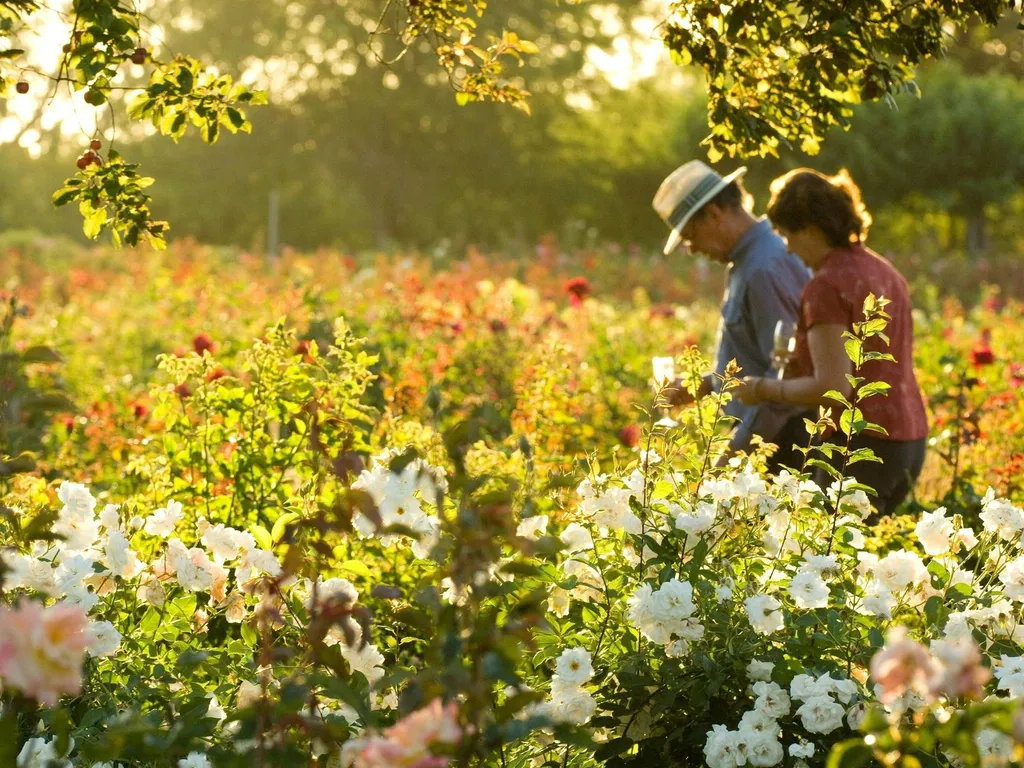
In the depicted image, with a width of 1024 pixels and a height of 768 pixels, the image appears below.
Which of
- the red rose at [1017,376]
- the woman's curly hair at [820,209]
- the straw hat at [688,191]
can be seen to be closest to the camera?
the woman's curly hair at [820,209]

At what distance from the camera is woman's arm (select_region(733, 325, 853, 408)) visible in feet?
12.0

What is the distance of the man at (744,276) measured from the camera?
14.3ft

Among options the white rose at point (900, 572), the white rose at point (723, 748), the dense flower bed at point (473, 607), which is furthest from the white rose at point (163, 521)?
the white rose at point (900, 572)

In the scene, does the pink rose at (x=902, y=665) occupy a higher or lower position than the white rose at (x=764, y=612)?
lower

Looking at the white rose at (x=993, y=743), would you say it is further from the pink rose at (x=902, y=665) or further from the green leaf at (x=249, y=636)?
the green leaf at (x=249, y=636)

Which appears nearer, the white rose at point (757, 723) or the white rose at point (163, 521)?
the white rose at point (757, 723)

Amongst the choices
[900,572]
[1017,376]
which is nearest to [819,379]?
[900,572]

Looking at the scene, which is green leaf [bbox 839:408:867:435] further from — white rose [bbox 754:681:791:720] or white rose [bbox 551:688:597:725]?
white rose [bbox 551:688:597:725]

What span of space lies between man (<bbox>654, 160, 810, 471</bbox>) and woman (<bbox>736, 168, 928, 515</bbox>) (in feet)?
1.23

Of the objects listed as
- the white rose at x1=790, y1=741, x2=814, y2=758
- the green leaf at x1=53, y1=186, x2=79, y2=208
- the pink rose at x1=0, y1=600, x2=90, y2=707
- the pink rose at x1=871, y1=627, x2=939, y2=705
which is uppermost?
the green leaf at x1=53, y1=186, x2=79, y2=208

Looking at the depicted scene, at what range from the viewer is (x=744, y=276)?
14.5 feet

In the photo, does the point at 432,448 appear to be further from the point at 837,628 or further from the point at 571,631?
the point at 837,628

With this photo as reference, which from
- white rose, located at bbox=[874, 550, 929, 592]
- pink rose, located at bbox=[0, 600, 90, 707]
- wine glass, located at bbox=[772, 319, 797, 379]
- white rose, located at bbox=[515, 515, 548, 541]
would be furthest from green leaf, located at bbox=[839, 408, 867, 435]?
pink rose, located at bbox=[0, 600, 90, 707]

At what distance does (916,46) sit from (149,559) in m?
2.38
